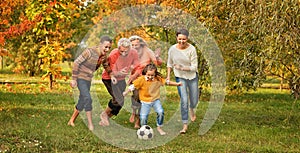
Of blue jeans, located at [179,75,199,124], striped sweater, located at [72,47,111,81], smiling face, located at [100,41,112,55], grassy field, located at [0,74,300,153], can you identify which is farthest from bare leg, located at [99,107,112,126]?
blue jeans, located at [179,75,199,124]

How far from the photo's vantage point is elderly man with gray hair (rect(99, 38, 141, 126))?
835 centimetres

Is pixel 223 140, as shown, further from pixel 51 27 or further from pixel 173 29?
pixel 51 27

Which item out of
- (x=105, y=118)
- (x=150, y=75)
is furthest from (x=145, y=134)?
(x=105, y=118)

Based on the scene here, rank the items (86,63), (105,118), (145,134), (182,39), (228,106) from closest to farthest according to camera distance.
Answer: (145,134) < (182,39) < (86,63) < (105,118) < (228,106)

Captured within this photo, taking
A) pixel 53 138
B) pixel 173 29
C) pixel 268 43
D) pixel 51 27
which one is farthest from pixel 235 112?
pixel 51 27

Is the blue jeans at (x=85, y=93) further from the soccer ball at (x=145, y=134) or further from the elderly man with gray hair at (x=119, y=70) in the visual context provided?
the soccer ball at (x=145, y=134)

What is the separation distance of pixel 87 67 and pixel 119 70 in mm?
623

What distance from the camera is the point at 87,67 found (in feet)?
26.9

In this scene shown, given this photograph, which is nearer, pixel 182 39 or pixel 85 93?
pixel 182 39

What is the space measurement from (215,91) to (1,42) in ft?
17.2

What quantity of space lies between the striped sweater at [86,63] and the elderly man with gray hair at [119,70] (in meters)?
0.30

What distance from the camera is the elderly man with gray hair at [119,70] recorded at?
835cm

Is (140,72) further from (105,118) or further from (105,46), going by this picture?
(105,118)

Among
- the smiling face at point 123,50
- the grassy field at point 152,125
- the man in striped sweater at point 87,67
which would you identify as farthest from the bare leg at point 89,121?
the smiling face at point 123,50
